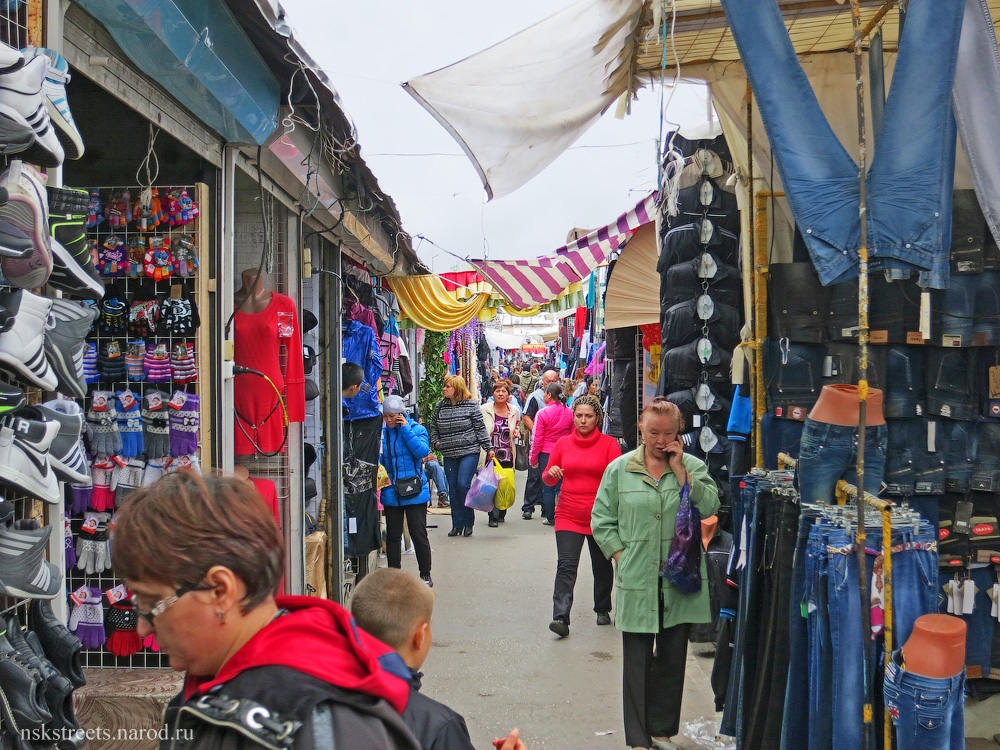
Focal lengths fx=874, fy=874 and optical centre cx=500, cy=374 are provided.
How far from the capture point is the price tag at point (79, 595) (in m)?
3.83

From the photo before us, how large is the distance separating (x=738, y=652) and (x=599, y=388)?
7.20 meters

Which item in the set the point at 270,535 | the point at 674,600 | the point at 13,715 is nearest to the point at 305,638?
the point at 270,535

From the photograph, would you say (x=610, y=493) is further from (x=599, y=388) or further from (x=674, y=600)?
(x=599, y=388)

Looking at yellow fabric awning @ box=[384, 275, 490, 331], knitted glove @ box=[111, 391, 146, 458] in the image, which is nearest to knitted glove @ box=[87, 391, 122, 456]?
knitted glove @ box=[111, 391, 146, 458]

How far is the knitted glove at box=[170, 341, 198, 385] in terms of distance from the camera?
3.89m

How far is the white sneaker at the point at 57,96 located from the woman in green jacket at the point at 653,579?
3.05 meters

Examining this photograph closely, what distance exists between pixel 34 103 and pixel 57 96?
237 millimetres

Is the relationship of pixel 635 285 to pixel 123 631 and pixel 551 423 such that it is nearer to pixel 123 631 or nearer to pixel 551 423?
pixel 551 423

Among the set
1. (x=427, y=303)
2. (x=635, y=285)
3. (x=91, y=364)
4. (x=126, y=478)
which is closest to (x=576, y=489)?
(x=635, y=285)

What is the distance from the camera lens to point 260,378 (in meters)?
4.96

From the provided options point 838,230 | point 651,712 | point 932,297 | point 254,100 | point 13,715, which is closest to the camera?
point 13,715

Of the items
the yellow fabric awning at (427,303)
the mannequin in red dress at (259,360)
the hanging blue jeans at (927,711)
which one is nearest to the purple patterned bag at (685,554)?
the hanging blue jeans at (927,711)

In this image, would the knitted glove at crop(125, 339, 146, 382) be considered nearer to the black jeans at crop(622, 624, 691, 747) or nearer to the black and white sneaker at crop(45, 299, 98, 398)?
the black and white sneaker at crop(45, 299, 98, 398)

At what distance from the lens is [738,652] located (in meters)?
3.84
